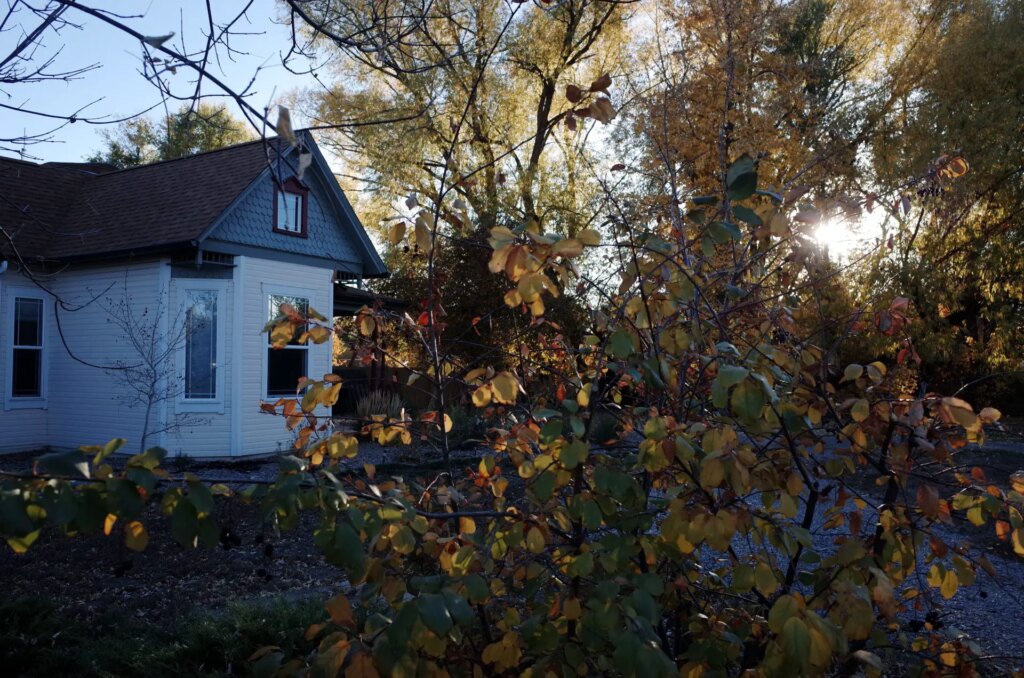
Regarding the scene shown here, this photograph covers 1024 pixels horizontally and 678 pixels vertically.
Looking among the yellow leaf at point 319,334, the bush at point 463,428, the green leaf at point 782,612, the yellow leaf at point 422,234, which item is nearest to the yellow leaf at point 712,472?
the green leaf at point 782,612

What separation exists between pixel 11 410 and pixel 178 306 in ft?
10.1

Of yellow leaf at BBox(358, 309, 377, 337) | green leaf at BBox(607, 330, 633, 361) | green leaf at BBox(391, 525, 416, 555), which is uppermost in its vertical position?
yellow leaf at BBox(358, 309, 377, 337)

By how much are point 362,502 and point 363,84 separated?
68.0 ft

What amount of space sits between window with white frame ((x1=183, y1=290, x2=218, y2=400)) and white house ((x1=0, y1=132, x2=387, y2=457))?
0.05ft

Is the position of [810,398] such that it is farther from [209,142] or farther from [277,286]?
[209,142]

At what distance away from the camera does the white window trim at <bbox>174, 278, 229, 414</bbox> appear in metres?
11.7

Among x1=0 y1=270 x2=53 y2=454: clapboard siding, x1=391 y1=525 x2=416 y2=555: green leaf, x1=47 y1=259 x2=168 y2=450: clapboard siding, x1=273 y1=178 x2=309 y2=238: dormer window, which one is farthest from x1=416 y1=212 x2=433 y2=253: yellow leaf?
x1=0 y1=270 x2=53 y2=454: clapboard siding

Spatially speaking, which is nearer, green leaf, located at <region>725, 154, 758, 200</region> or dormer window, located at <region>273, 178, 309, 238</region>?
green leaf, located at <region>725, 154, 758, 200</region>

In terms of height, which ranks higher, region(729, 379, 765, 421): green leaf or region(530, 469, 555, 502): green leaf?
region(729, 379, 765, 421): green leaf

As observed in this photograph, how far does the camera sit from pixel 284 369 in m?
12.9

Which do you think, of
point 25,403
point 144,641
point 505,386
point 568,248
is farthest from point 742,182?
point 25,403

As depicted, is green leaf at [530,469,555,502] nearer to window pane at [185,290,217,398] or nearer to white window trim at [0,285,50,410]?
window pane at [185,290,217,398]

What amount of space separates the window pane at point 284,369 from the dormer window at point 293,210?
5.94 ft

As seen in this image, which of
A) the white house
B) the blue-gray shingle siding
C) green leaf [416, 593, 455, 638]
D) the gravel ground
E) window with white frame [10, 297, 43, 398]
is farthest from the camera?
window with white frame [10, 297, 43, 398]
